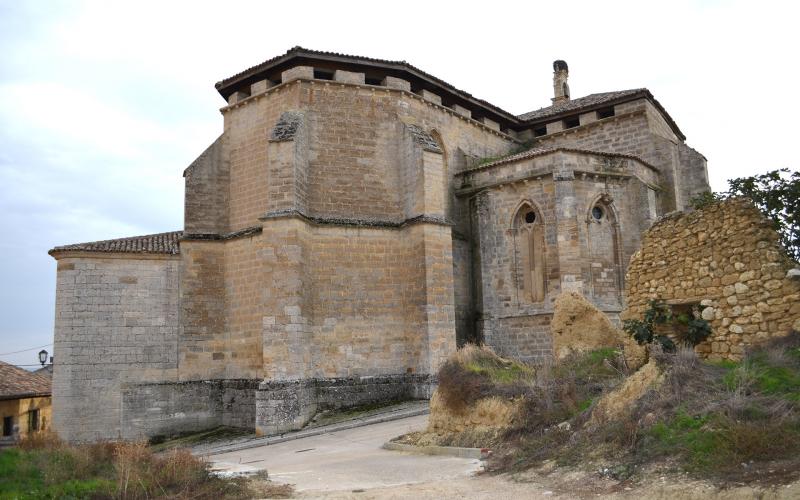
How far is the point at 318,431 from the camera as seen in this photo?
1489 cm

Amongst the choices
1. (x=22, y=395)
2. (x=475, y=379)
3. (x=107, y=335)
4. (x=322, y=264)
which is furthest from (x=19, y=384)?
(x=475, y=379)

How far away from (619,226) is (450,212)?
522cm

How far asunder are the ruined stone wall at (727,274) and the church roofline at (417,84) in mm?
11761

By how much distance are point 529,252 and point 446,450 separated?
36.2 feet

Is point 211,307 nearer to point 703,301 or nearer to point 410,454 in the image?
point 410,454

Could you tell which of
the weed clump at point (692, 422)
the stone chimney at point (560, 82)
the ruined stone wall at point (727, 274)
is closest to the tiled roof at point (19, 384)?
the weed clump at point (692, 422)

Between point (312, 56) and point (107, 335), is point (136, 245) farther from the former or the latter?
point (312, 56)

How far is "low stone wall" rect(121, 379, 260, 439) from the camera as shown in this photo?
17.5 m

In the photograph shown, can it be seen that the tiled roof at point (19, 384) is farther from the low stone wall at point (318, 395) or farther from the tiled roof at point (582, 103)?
the tiled roof at point (582, 103)

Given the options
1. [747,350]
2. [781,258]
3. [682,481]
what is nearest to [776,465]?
[682,481]

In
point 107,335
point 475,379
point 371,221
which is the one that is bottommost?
point 475,379

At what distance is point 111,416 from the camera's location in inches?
685

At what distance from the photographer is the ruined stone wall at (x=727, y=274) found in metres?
7.61

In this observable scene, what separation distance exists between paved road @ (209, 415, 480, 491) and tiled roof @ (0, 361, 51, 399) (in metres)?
14.0
